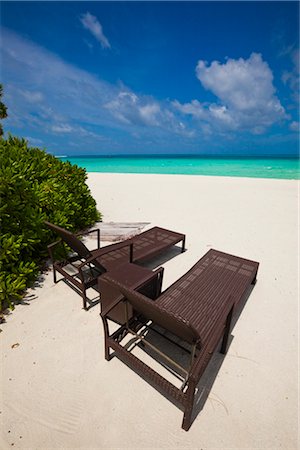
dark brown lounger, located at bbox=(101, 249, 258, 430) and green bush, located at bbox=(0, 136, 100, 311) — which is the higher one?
green bush, located at bbox=(0, 136, 100, 311)

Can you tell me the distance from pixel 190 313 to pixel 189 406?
0.97 meters

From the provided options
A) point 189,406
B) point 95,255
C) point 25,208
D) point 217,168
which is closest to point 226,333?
point 189,406

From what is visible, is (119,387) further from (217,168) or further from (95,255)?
(217,168)

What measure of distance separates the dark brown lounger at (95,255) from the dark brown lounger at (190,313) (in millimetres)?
604

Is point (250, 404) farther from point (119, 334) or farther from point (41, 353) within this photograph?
point (41, 353)

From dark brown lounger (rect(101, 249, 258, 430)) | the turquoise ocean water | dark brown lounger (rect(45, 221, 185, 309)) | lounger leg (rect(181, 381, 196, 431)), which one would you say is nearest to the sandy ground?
lounger leg (rect(181, 381, 196, 431))

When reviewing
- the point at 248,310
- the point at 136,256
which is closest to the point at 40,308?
the point at 136,256

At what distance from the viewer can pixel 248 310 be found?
10.7 feet

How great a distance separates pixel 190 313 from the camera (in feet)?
8.43

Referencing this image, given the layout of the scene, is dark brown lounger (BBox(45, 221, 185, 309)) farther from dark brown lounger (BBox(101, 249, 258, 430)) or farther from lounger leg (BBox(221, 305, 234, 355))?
lounger leg (BBox(221, 305, 234, 355))

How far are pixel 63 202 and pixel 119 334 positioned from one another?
326cm

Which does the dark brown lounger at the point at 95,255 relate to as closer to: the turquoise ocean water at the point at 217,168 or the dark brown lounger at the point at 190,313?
the dark brown lounger at the point at 190,313

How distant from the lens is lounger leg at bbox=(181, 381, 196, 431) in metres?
1.64

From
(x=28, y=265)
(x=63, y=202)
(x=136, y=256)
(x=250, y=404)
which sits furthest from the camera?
(x=63, y=202)
